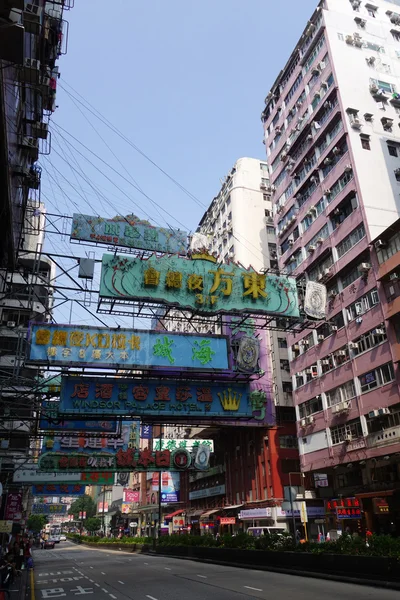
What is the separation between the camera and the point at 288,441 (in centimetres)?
4509

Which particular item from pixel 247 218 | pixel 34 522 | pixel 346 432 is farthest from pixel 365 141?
pixel 34 522

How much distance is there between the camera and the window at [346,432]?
103 feet

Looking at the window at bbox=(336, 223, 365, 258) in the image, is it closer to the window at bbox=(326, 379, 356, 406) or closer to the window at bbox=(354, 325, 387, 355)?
the window at bbox=(354, 325, 387, 355)

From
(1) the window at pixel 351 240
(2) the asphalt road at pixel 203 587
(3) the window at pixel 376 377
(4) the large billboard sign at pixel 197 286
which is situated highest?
(1) the window at pixel 351 240

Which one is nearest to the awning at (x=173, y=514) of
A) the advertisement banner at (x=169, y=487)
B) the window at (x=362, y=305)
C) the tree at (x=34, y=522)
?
the advertisement banner at (x=169, y=487)

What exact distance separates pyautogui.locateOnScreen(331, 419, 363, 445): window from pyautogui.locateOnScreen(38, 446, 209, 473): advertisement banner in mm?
10593

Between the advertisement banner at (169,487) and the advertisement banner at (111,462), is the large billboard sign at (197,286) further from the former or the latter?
the advertisement banner at (169,487)

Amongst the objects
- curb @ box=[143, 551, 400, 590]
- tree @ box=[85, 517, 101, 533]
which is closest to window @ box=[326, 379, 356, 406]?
curb @ box=[143, 551, 400, 590]

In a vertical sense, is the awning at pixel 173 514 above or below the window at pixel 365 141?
below

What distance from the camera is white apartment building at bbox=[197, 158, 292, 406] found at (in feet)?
195

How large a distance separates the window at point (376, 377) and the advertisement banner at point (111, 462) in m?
12.7

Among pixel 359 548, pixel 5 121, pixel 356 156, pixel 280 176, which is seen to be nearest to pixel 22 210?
pixel 5 121

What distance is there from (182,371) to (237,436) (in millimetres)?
33458

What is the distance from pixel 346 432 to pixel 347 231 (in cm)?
1422
